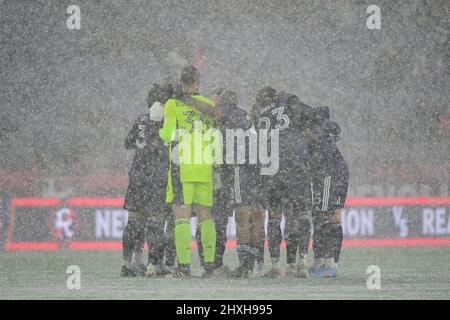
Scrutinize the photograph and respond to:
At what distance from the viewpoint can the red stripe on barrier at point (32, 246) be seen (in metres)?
17.8

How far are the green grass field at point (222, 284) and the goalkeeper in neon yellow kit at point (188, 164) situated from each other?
40 cm

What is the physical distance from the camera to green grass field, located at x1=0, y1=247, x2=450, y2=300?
8.53m

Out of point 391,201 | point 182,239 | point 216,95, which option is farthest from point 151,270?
point 391,201

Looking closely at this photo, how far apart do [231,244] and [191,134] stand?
27.4 feet

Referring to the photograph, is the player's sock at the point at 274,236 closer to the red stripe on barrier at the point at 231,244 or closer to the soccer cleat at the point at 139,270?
the soccer cleat at the point at 139,270

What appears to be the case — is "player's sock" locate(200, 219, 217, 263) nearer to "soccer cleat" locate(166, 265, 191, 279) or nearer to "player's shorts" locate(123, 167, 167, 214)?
"soccer cleat" locate(166, 265, 191, 279)

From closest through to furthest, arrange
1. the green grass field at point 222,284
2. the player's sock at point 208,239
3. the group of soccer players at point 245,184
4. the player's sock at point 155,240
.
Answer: the green grass field at point 222,284, the player's sock at point 208,239, the group of soccer players at point 245,184, the player's sock at point 155,240

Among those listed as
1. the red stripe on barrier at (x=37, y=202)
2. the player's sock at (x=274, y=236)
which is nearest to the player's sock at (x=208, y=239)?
the player's sock at (x=274, y=236)

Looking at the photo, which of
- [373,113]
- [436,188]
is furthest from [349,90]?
[436,188]

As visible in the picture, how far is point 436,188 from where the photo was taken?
2123 cm

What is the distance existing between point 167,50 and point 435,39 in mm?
7591

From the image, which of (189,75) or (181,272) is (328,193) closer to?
(181,272)

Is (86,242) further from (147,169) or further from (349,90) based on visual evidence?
(349,90)

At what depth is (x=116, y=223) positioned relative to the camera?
1847 cm
